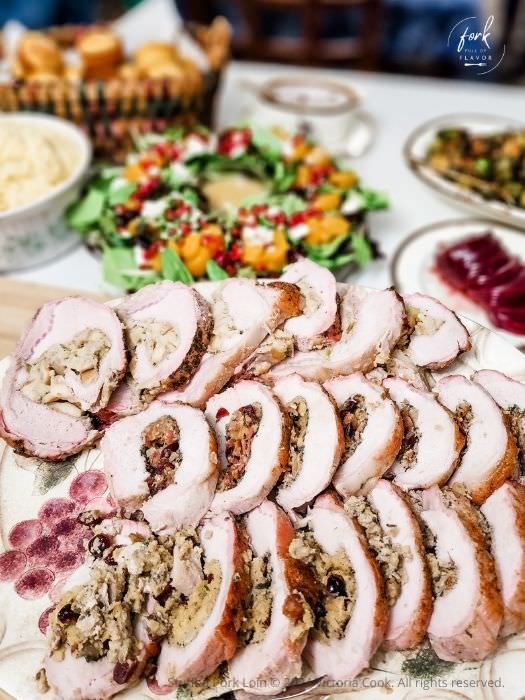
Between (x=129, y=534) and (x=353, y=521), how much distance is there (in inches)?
25.8

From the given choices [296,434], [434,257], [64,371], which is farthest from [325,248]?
[64,371]

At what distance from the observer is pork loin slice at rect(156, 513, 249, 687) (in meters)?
1.54

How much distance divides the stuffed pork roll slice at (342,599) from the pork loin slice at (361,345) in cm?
54

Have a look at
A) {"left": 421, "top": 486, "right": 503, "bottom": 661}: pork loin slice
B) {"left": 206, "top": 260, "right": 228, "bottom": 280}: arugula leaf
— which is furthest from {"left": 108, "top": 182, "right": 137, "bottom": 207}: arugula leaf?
{"left": 421, "top": 486, "right": 503, "bottom": 661}: pork loin slice

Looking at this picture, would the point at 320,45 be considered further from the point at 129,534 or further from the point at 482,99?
the point at 129,534

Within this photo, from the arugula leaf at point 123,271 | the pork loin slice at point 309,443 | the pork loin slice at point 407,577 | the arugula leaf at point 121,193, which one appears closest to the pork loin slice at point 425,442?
the pork loin slice at point 407,577

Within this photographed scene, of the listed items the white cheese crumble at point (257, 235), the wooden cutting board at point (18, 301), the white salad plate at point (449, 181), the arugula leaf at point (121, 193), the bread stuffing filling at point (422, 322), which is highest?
the white salad plate at point (449, 181)

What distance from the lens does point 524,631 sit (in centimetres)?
168

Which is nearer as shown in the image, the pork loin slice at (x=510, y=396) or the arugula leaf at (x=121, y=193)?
the pork loin slice at (x=510, y=396)

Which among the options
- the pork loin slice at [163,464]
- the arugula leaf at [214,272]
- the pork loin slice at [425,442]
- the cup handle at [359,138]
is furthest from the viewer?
the cup handle at [359,138]

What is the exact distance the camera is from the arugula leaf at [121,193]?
307cm

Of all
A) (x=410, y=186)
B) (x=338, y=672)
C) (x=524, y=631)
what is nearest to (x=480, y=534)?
(x=524, y=631)

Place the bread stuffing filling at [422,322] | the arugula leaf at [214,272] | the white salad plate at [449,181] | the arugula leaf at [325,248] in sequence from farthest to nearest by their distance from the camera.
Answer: the white salad plate at [449,181] < the arugula leaf at [325,248] < the arugula leaf at [214,272] < the bread stuffing filling at [422,322]

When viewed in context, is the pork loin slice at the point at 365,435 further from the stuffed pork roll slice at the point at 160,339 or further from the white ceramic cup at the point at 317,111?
the white ceramic cup at the point at 317,111
